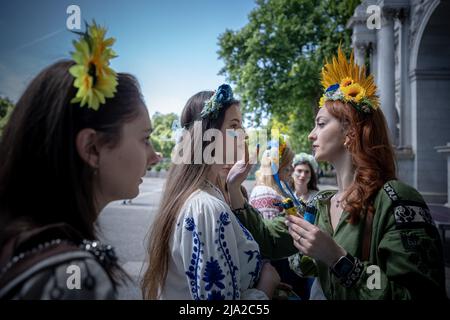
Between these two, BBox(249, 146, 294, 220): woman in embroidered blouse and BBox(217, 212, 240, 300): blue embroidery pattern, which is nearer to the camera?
BBox(217, 212, 240, 300): blue embroidery pattern

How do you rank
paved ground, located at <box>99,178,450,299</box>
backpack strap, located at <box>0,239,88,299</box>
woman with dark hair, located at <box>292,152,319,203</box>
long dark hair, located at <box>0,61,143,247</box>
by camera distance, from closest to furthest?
backpack strap, located at <box>0,239,88,299</box> < long dark hair, located at <box>0,61,143,247</box> < paved ground, located at <box>99,178,450,299</box> < woman with dark hair, located at <box>292,152,319,203</box>

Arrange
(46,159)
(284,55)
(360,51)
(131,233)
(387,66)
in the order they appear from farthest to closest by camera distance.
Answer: (360,51), (387,66), (131,233), (284,55), (46,159)

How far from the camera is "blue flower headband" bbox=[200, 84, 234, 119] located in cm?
156

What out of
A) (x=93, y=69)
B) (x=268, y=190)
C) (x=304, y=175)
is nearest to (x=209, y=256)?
(x=93, y=69)

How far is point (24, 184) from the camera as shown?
89 centimetres

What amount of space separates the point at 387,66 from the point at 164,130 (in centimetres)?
756

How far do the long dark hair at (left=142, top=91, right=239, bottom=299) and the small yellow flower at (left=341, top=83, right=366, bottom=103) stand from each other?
53 cm

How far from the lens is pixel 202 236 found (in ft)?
4.22

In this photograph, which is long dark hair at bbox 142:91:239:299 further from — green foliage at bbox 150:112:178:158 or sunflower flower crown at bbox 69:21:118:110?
sunflower flower crown at bbox 69:21:118:110

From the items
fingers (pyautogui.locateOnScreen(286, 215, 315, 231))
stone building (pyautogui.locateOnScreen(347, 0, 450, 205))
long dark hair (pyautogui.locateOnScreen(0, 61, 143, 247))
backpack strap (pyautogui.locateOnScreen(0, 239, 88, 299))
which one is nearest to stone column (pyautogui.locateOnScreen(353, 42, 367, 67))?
stone building (pyautogui.locateOnScreen(347, 0, 450, 205))

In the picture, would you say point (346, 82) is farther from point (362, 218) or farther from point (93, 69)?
point (93, 69)

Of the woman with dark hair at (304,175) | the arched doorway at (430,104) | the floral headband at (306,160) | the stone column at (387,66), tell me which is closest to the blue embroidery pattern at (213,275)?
the woman with dark hair at (304,175)

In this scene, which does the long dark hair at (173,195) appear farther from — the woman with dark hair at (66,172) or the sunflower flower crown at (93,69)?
the sunflower flower crown at (93,69)

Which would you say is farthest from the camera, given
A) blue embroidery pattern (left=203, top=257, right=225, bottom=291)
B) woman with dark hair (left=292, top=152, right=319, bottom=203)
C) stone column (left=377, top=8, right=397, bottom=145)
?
stone column (left=377, top=8, right=397, bottom=145)
